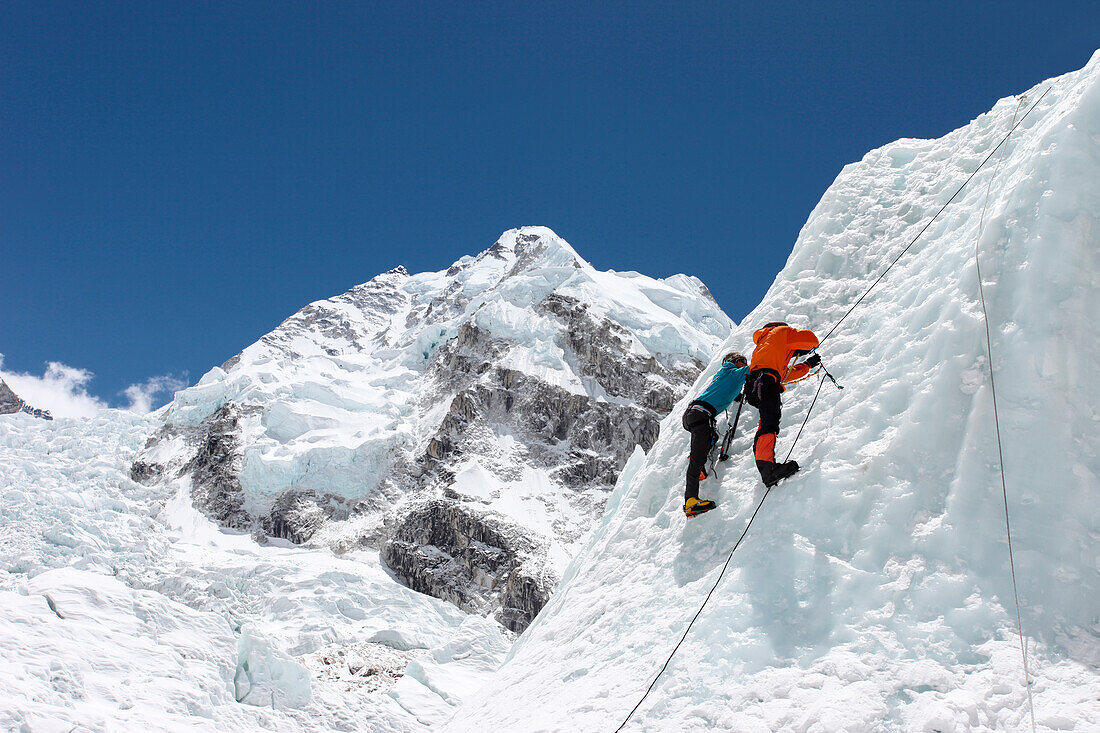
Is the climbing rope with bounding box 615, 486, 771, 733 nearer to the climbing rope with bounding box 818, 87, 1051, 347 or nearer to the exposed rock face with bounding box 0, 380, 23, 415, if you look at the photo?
the climbing rope with bounding box 818, 87, 1051, 347

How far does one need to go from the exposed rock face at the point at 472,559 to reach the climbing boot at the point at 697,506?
167ft

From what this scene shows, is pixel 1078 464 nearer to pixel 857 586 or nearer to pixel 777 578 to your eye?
pixel 857 586

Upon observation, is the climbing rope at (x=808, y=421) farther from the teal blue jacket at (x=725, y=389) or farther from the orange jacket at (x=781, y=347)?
the teal blue jacket at (x=725, y=389)

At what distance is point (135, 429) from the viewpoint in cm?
8319

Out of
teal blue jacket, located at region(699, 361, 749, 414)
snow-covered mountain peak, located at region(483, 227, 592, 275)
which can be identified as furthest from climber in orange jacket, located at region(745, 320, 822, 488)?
snow-covered mountain peak, located at region(483, 227, 592, 275)

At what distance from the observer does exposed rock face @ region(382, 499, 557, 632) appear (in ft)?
181

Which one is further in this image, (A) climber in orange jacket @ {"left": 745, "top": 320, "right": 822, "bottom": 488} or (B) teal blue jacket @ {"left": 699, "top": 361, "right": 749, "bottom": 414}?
(B) teal blue jacket @ {"left": 699, "top": 361, "right": 749, "bottom": 414}

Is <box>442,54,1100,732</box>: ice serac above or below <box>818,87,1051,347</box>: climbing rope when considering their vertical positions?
below

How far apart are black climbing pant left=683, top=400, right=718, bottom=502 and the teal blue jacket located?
0.06 metres

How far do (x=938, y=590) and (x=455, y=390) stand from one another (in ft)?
259

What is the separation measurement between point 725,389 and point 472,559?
57.6 metres

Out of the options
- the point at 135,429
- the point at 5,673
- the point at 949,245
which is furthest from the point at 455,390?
the point at 949,245

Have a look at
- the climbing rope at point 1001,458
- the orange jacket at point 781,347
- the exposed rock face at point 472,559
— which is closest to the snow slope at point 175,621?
the exposed rock face at point 472,559

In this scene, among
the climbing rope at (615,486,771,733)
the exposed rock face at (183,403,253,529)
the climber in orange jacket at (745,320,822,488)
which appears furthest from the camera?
the exposed rock face at (183,403,253,529)
